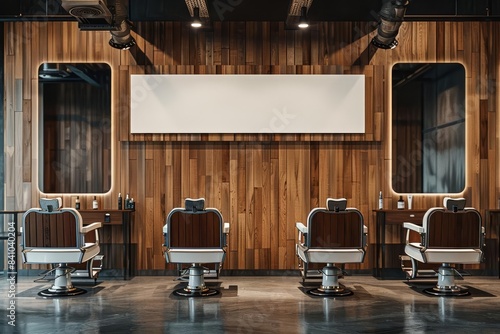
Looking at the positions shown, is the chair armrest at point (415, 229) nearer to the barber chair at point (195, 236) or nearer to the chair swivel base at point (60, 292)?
the barber chair at point (195, 236)

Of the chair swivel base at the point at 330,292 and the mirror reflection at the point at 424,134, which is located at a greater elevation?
the mirror reflection at the point at 424,134

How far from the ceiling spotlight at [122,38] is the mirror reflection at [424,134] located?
118 inches

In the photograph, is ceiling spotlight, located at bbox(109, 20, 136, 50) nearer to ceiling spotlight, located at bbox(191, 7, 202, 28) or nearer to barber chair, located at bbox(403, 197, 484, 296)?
ceiling spotlight, located at bbox(191, 7, 202, 28)

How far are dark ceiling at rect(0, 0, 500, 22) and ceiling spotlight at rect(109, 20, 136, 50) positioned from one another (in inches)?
19.4

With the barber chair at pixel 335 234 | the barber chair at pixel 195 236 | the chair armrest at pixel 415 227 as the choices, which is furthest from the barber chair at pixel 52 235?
the chair armrest at pixel 415 227

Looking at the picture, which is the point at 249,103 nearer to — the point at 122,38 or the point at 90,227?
the point at 122,38

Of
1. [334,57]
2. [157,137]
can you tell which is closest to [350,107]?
[334,57]

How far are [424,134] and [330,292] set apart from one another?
88.5 inches

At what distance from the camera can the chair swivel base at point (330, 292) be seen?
17.1 ft

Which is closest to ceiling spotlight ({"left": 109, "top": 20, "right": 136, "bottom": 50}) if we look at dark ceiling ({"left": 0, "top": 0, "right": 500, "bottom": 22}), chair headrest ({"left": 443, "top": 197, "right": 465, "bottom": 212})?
dark ceiling ({"left": 0, "top": 0, "right": 500, "bottom": 22})

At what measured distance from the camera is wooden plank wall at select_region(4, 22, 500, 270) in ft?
20.7

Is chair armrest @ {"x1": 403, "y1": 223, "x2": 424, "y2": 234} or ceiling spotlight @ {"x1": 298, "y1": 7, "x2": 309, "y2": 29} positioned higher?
ceiling spotlight @ {"x1": 298, "y1": 7, "x2": 309, "y2": 29}

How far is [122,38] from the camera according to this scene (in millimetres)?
5820

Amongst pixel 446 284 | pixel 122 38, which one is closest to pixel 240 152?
pixel 122 38
